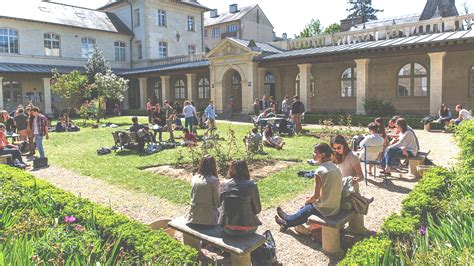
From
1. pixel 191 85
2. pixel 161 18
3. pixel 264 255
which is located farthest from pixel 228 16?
pixel 264 255

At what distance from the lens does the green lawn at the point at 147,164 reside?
8.02 meters

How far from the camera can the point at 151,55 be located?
38.0m

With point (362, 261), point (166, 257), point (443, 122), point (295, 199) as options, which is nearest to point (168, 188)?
point (295, 199)

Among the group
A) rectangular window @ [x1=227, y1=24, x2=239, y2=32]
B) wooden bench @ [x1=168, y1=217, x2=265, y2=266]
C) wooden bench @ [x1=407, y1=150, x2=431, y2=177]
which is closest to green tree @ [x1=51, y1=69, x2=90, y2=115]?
wooden bench @ [x1=407, y1=150, x2=431, y2=177]

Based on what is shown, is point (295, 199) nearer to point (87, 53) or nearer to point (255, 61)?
point (255, 61)

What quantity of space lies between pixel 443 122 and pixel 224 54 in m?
14.5

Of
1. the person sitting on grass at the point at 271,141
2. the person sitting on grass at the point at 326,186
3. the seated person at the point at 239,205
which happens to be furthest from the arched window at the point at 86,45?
the seated person at the point at 239,205

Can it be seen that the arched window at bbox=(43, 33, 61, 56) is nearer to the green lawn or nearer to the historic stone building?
the historic stone building

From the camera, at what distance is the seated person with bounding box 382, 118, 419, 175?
8.61 metres

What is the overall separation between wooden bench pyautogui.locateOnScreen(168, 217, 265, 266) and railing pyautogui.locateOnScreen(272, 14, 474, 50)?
762 inches

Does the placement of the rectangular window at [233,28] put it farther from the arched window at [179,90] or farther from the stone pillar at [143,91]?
the stone pillar at [143,91]

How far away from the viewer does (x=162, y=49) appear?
129 ft

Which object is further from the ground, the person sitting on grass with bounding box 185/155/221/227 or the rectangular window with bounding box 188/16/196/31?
the rectangular window with bounding box 188/16/196/31

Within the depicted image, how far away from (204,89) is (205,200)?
93.8 ft
